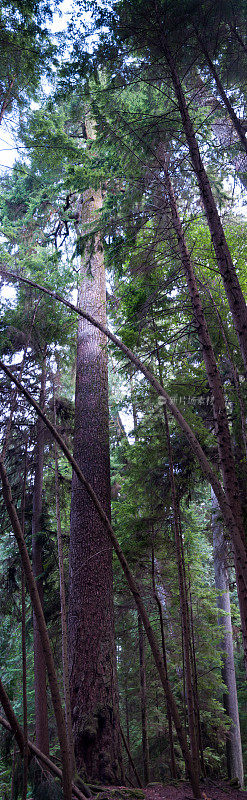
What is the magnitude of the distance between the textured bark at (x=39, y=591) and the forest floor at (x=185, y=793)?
248 centimetres

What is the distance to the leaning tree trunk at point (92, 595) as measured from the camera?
5438 millimetres

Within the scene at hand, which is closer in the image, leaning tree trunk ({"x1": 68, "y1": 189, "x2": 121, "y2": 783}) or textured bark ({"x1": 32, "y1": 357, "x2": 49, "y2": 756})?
leaning tree trunk ({"x1": 68, "y1": 189, "x2": 121, "y2": 783})

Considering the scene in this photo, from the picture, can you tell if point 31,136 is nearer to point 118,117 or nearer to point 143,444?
point 118,117

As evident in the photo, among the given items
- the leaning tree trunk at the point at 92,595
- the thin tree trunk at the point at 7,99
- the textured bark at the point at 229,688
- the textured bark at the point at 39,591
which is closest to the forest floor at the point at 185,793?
the leaning tree trunk at the point at 92,595

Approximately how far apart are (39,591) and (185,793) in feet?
13.8

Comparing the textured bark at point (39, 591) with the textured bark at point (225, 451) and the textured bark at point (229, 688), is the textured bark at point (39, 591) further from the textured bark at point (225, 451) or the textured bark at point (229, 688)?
the textured bark at point (229, 688)

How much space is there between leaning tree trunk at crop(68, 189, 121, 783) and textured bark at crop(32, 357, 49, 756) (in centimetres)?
93

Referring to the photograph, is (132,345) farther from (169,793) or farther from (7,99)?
(169,793)

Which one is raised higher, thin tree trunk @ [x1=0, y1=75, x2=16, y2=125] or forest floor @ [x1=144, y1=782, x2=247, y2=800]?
thin tree trunk @ [x1=0, y1=75, x2=16, y2=125]

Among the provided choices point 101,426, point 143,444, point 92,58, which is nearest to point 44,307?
point 101,426

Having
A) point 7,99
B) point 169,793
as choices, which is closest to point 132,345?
point 7,99

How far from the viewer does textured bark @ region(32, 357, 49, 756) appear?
7562mm

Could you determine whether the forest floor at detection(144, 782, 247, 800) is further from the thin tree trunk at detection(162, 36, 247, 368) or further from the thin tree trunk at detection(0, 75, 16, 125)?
the thin tree trunk at detection(0, 75, 16, 125)

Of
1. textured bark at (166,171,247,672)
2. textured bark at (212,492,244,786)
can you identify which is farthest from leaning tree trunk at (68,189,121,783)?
textured bark at (212,492,244,786)
